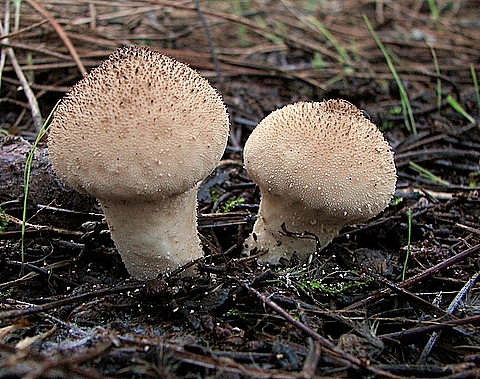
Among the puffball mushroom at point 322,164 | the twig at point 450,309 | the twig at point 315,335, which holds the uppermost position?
the puffball mushroom at point 322,164

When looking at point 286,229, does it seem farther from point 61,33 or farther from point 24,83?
point 61,33

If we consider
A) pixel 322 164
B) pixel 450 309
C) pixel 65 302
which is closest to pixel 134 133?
pixel 65 302

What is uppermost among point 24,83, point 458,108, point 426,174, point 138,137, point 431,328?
point 138,137

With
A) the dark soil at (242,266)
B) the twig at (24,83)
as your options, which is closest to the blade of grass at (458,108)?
the dark soil at (242,266)

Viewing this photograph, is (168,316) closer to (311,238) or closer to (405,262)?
(311,238)

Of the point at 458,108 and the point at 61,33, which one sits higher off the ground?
the point at 61,33

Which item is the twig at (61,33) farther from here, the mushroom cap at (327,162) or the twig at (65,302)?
the twig at (65,302)

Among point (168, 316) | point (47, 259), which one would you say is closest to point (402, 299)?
point (168, 316)
